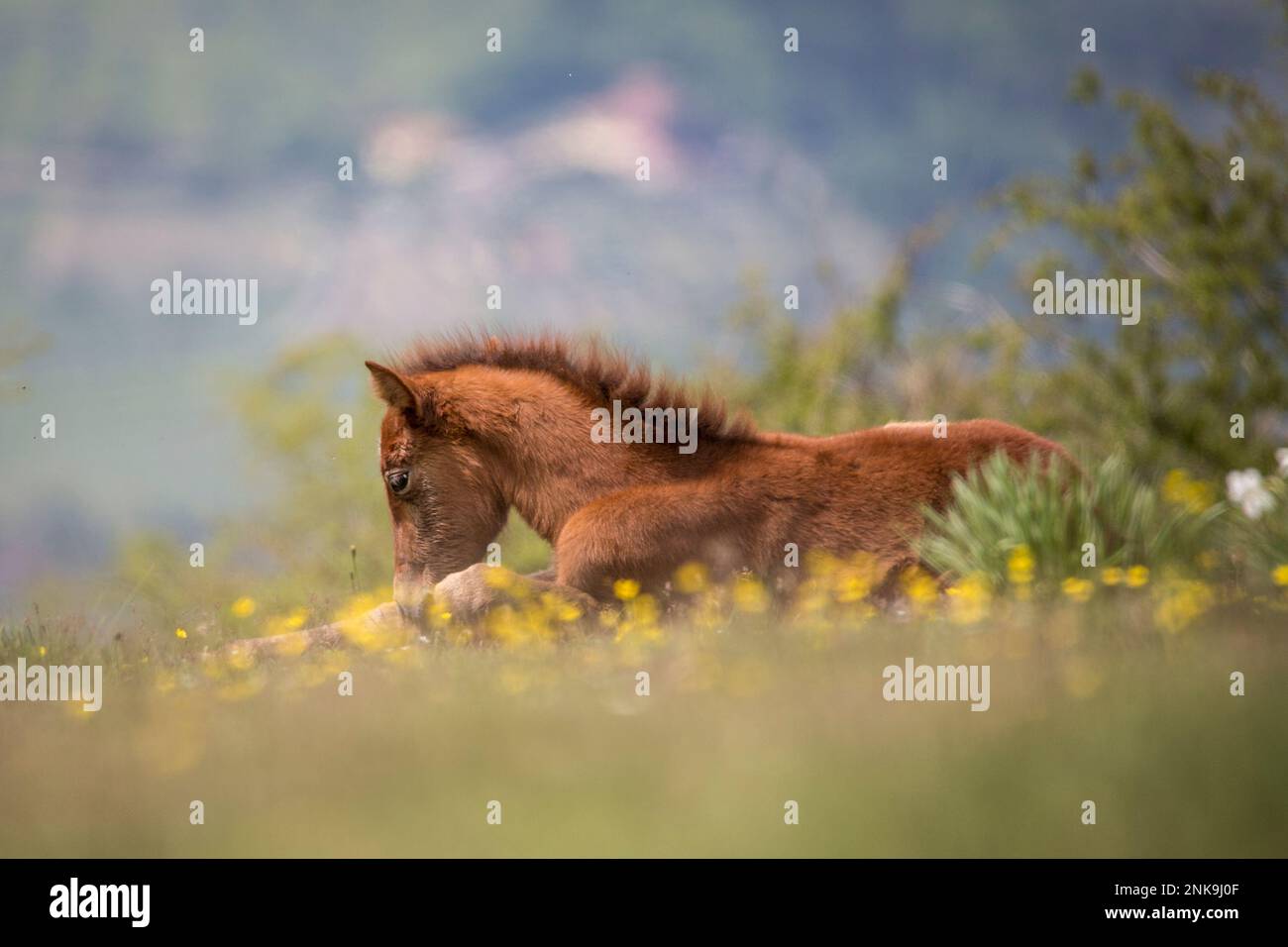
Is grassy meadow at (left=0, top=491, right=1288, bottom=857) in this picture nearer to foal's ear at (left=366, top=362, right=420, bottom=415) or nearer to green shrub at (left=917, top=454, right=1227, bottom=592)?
green shrub at (left=917, top=454, right=1227, bottom=592)

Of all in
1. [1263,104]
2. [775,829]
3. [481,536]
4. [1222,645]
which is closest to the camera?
[775,829]

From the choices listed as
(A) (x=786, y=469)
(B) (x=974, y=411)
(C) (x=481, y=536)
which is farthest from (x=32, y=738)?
(B) (x=974, y=411)

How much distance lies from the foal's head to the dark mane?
14.8 inches

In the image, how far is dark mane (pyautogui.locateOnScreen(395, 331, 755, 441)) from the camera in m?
7.14

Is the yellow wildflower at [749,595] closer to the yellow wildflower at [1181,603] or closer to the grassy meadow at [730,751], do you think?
the grassy meadow at [730,751]

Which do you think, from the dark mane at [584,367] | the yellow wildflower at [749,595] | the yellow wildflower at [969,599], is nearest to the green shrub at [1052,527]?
the yellow wildflower at [969,599]

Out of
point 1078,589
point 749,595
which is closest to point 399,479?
point 749,595

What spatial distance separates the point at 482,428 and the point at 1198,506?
3784 mm

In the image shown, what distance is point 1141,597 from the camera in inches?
223

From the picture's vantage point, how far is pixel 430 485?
6.98m

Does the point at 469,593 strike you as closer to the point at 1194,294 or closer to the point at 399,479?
the point at 399,479

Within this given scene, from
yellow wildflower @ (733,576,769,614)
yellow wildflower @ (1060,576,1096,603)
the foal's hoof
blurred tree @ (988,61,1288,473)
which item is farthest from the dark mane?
blurred tree @ (988,61,1288,473)

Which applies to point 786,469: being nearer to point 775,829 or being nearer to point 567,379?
point 567,379

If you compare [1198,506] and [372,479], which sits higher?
[372,479]
